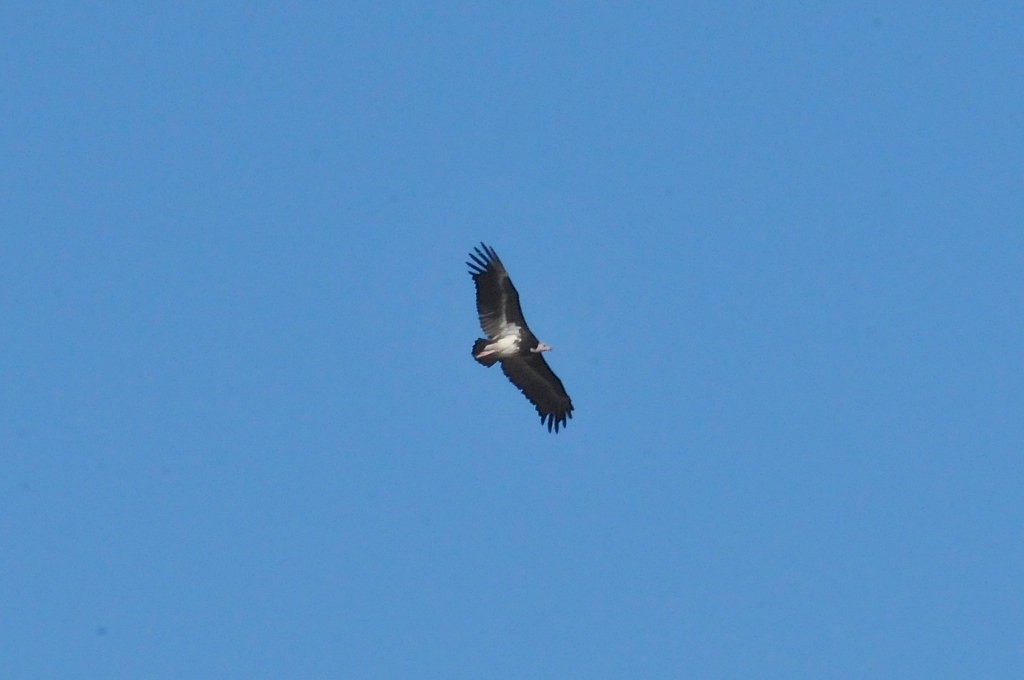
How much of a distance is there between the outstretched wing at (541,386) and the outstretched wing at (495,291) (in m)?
1.48

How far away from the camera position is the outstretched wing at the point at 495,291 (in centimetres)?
5419

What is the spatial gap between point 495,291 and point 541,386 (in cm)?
339

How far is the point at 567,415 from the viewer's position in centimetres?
5681

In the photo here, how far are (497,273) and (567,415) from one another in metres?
4.68

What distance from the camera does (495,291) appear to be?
2137 inches

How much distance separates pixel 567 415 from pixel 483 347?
12.6 ft

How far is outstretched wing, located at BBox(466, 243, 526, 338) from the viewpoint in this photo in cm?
5419

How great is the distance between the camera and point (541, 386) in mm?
56469

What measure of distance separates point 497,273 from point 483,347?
182 centimetres

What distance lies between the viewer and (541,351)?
55.3 m

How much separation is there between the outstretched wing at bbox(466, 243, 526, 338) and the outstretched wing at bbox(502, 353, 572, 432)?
4.84 ft

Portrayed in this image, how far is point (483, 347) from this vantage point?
177ft

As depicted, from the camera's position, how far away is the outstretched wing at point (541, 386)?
55875 mm

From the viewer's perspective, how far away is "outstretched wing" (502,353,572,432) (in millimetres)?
55875
